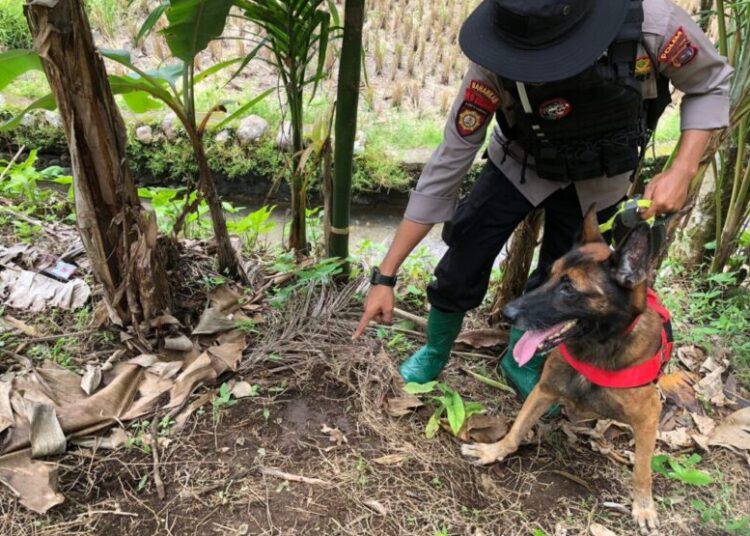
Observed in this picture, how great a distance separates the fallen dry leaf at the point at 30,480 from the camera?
1738 mm

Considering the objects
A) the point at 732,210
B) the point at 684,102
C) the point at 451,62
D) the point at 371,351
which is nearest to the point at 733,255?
the point at 732,210

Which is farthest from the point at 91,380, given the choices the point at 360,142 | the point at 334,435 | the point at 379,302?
the point at 360,142

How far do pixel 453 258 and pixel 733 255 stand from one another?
2.25 m

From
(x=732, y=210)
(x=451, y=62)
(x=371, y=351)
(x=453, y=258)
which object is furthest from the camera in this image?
(x=451, y=62)

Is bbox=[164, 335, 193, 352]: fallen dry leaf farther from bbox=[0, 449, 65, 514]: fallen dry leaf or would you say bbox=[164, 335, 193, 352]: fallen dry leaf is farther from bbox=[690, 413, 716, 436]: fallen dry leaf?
bbox=[690, 413, 716, 436]: fallen dry leaf

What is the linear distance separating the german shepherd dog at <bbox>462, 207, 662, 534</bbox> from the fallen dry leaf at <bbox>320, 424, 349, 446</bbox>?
75 cm

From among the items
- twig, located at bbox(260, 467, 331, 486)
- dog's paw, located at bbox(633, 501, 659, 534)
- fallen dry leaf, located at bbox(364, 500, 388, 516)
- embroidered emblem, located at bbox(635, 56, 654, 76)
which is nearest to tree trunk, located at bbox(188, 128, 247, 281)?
twig, located at bbox(260, 467, 331, 486)

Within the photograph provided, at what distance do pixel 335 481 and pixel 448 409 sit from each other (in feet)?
1.72

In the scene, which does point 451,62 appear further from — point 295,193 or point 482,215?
point 482,215

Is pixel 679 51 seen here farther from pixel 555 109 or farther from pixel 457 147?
pixel 457 147

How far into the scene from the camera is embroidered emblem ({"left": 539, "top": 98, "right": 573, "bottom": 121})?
1750 millimetres

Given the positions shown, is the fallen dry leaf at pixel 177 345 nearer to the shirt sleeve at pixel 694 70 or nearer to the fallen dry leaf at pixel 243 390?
the fallen dry leaf at pixel 243 390

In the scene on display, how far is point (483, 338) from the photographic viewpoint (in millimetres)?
2771

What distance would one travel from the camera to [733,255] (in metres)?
3.37
